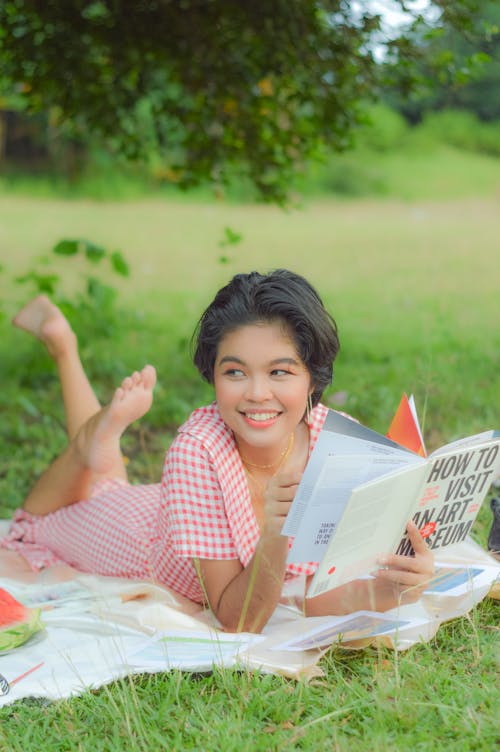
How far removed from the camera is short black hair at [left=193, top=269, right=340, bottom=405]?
2477 mm

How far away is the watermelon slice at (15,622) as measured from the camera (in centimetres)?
248

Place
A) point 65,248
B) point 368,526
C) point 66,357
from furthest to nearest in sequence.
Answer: point 65,248
point 66,357
point 368,526

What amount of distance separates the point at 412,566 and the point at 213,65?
316cm

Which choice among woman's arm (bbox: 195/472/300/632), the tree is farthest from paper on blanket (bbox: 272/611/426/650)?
the tree

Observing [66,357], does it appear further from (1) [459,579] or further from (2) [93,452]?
(1) [459,579]

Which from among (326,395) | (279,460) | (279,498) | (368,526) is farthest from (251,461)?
(326,395)

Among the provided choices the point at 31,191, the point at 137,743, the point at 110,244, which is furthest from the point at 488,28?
the point at 31,191

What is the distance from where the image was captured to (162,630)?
2484 mm

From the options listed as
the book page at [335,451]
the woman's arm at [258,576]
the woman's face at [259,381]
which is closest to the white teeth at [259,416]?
the woman's face at [259,381]

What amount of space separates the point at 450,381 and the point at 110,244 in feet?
23.2

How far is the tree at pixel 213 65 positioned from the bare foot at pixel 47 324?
1.57 meters

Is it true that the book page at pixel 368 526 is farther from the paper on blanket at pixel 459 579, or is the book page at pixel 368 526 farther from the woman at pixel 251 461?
the paper on blanket at pixel 459 579

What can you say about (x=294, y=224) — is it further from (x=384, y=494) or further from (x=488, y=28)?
(x=384, y=494)

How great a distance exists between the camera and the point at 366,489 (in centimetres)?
193
